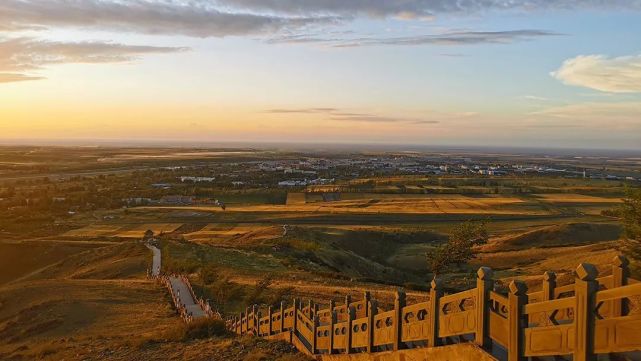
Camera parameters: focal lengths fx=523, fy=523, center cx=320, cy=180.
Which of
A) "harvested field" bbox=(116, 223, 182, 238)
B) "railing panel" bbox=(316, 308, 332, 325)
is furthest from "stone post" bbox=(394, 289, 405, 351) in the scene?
"harvested field" bbox=(116, 223, 182, 238)

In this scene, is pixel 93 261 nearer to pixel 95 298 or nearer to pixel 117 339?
pixel 95 298

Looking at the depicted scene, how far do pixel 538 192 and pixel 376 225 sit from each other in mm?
59333

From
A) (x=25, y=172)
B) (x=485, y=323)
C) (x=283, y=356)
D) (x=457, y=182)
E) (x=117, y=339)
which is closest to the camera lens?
(x=485, y=323)

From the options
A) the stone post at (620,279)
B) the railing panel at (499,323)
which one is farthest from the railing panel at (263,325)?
the stone post at (620,279)

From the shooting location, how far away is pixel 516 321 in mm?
5809

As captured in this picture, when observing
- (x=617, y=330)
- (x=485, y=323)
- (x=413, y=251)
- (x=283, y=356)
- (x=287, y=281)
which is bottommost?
(x=413, y=251)

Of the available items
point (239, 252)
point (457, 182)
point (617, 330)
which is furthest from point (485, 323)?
point (457, 182)

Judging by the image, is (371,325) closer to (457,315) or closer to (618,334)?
(457,315)

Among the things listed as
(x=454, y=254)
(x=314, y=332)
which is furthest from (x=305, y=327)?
(x=454, y=254)

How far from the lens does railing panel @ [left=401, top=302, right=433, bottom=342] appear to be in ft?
24.5

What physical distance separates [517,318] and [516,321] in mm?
41

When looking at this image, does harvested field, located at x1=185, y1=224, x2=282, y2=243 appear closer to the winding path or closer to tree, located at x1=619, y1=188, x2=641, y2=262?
the winding path

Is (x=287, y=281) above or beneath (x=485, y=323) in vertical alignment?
beneath

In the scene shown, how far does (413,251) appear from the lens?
56500 mm
